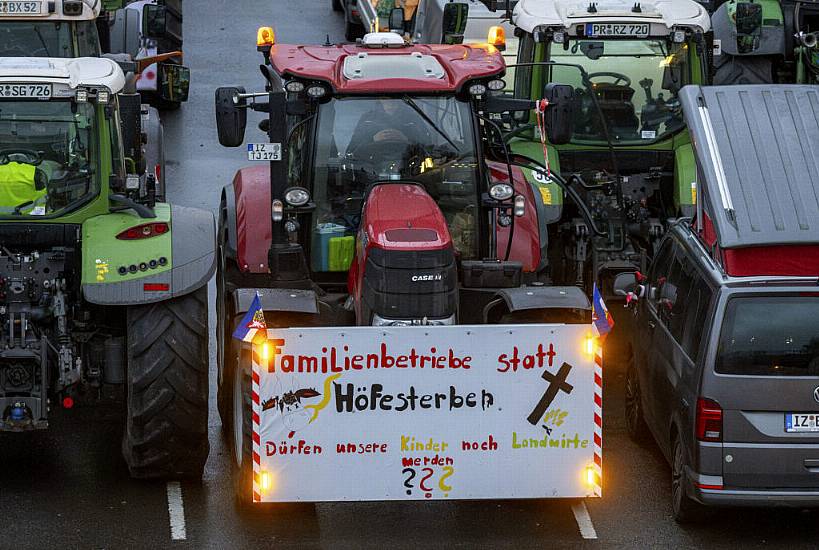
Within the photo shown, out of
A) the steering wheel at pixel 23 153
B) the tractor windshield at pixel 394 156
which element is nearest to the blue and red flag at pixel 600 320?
the tractor windshield at pixel 394 156

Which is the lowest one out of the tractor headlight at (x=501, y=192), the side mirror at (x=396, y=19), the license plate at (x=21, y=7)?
the side mirror at (x=396, y=19)

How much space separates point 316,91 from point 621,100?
455cm

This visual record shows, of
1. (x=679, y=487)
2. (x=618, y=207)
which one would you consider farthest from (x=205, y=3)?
(x=679, y=487)

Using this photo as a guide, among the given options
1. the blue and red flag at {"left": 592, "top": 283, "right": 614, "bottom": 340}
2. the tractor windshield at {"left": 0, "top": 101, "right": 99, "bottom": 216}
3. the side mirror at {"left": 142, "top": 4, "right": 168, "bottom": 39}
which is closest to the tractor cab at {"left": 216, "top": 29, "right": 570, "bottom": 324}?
the tractor windshield at {"left": 0, "top": 101, "right": 99, "bottom": 216}

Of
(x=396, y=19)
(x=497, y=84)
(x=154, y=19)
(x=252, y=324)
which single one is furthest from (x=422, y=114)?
(x=396, y=19)

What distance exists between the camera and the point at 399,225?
10.8 meters

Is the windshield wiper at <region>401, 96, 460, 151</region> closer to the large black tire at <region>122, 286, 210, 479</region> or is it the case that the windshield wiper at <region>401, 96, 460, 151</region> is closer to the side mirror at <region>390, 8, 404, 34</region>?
the large black tire at <region>122, 286, 210, 479</region>

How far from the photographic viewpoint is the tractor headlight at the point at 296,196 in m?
11.5

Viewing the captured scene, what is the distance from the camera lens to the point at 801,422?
10094 mm

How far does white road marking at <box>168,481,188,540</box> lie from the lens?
10.4m

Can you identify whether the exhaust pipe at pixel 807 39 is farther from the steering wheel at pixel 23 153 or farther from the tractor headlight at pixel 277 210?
the steering wheel at pixel 23 153

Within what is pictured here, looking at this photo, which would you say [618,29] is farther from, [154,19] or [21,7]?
[21,7]

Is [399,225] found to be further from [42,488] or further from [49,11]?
[49,11]

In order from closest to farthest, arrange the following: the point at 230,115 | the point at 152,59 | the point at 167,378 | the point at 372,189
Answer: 1. the point at 167,378
2. the point at 230,115
3. the point at 372,189
4. the point at 152,59
